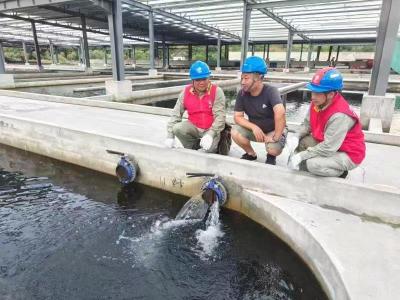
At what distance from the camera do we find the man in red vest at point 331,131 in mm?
2811

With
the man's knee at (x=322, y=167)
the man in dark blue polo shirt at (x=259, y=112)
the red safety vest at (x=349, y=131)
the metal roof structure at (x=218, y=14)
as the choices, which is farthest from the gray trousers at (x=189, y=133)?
the metal roof structure at (x=218, y=14)

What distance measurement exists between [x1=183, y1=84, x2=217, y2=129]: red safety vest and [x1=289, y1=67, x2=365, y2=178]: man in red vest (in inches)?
52.5

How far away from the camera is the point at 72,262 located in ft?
9.91

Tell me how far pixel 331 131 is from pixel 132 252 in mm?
2472

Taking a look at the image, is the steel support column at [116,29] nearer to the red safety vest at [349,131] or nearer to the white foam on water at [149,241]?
the white foam on water at [149,241]

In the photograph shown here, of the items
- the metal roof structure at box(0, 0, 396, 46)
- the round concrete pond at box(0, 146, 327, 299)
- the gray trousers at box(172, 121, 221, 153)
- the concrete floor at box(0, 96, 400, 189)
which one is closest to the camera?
the round concrete pond at box(0, 146, 327, 299)

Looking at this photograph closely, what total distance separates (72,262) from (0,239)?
1.10 m

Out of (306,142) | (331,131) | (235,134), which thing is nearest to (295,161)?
(306,142)

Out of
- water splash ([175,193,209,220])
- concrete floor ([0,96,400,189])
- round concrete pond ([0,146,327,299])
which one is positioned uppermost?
concrete floor ([0,96,400,189])

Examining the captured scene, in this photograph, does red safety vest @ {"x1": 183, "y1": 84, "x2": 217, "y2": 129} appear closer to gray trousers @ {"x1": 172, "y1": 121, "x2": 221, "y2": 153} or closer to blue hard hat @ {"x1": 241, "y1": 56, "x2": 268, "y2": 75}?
gray trousers @ {"x1": 172, "y1": 121, "x2": 221, "y2": 153}

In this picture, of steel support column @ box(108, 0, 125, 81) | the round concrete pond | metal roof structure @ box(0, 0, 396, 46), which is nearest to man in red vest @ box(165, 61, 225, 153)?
the round concrete pond

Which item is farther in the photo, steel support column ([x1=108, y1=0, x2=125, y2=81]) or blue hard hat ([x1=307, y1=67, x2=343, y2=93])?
steel support column ([x1=108, y1=0, x2=125, y2=81])

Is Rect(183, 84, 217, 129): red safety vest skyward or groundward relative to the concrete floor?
skyward

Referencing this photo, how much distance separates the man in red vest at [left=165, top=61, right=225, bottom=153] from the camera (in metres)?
3.81
